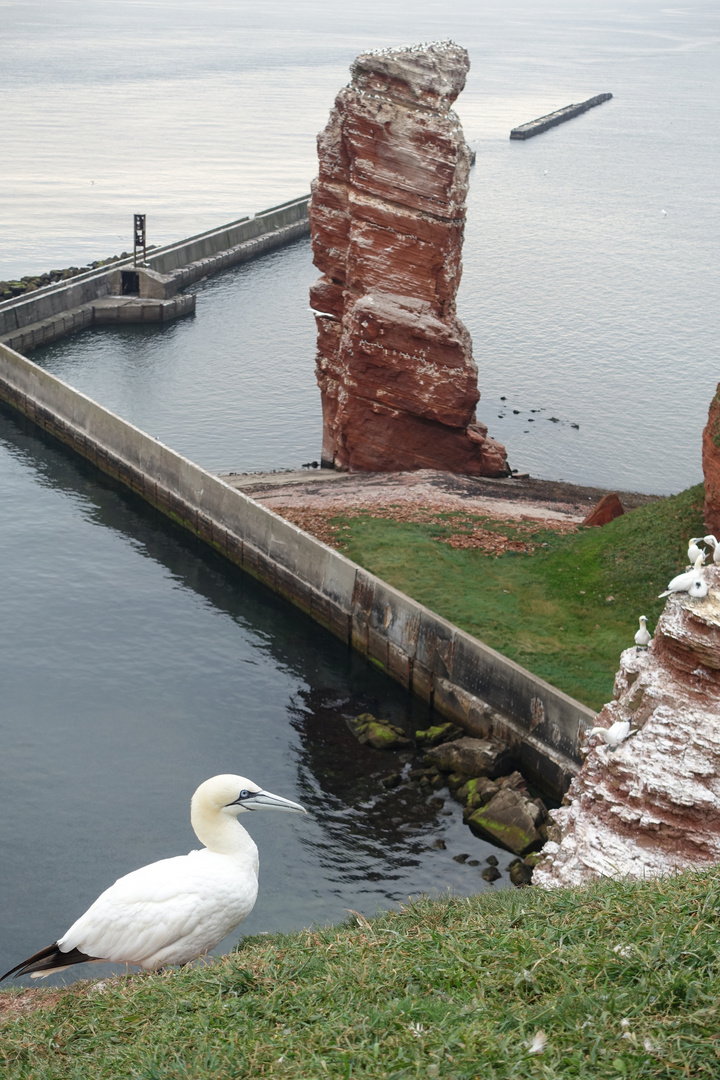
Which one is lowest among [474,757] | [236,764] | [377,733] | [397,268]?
[236,764]

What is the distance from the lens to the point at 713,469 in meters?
31.5

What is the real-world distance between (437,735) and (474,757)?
1.79 m

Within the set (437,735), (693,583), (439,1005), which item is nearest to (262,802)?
(439,1005)

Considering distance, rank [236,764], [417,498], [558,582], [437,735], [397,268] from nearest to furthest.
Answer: [236,764] → [437,735] → [558,582] → [417,498] → [397,268]

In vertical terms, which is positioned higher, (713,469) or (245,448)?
(713,469)

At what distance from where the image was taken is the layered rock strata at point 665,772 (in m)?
15.6

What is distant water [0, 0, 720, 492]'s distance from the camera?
5588 centimetres

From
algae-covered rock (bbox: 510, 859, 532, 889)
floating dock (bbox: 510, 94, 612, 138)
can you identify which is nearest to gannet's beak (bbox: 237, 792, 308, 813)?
algae-covered rock (bbox: 510, 859, 532, 889)

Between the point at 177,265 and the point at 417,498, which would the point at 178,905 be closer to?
the point at 417,498

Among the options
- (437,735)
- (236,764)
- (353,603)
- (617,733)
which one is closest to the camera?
(617,733)

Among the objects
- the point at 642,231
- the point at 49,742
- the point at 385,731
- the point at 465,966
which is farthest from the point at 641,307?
the point at 465,966

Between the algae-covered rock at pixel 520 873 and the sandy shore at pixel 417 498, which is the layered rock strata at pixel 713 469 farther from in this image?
the algae-covered rock at pixel 520 873

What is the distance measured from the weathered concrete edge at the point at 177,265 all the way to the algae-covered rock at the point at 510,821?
4636 cm

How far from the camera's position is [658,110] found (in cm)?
16200
